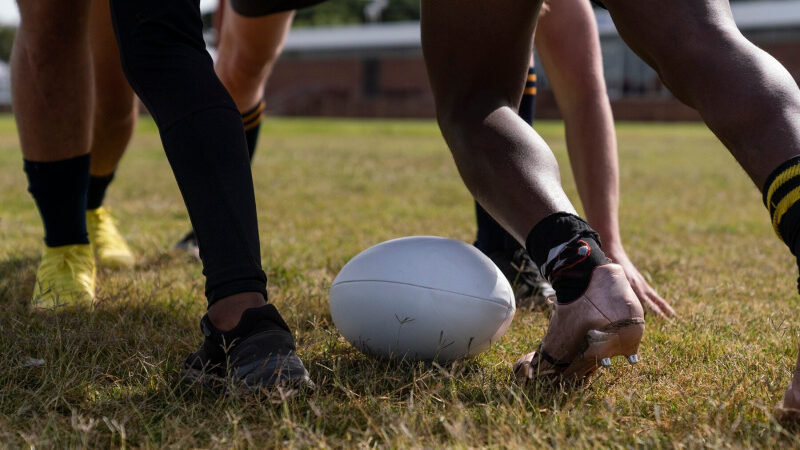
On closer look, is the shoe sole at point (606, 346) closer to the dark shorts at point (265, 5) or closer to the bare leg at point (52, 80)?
the dark shorts at point (265, 5)

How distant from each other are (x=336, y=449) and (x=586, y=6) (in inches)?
77.6

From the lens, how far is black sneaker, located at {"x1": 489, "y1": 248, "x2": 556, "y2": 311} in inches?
117

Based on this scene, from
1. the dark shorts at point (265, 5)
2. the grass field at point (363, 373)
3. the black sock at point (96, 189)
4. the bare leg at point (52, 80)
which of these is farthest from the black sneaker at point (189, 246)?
the dark shorts at point (265, 5)

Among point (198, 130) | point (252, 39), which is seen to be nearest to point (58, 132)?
point (252, 39)

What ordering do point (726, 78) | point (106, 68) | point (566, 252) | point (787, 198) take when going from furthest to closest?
point (106, 68)
point (566, 252)
point (726, 78)
point (787, 198)

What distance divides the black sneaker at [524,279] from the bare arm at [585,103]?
0.29 m

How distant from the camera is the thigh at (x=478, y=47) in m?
2.17

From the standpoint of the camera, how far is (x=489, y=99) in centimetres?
222

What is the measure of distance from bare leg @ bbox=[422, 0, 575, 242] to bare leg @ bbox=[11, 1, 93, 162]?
124cm

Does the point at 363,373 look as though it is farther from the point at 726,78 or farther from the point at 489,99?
the point at 726,78

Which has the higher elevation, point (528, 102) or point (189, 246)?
point (528, 102)

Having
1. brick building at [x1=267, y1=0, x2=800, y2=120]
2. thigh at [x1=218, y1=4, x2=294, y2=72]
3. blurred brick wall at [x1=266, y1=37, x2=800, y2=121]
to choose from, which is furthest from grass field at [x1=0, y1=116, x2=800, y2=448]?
blurred brick wall at [x1=266, y1=37, x2=800, y2=121]

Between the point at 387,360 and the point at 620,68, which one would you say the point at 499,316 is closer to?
the point at 387,360

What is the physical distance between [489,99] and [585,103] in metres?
0.91
